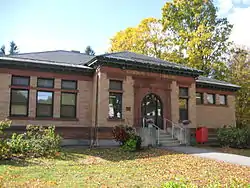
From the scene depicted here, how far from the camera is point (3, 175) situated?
8070 mm

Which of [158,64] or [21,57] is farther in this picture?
[158,64]

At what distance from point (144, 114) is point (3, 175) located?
11909mm

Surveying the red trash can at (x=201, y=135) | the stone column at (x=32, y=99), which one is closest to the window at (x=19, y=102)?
the stone column at (x=32, y=99)

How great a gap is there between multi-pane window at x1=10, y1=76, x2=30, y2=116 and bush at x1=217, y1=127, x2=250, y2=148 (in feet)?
47.4

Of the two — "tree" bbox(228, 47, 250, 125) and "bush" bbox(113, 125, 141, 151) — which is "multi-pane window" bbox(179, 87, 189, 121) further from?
"tree" bbox(228, 47, 250, 125)

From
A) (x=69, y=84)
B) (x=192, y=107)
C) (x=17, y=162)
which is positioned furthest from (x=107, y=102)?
(x=17, y=162)

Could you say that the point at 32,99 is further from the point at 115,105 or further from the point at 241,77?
the point at 241,77

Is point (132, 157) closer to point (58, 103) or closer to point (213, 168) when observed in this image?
point (213, 168)

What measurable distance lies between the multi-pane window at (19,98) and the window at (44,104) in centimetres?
71

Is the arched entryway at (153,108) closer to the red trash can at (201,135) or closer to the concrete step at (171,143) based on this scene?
the concrete step at (171,143)

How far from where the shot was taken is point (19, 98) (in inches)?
653

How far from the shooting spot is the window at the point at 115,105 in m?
17.2

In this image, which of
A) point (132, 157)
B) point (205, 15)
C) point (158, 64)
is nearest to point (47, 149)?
point (132, 157)

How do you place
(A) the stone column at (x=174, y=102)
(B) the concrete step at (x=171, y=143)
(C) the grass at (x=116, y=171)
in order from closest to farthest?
(C) the grass at (x=116, y=171)
(B) the concrete step at (x=171, y=143)
(A) the stone column at (x=174, y=102)
